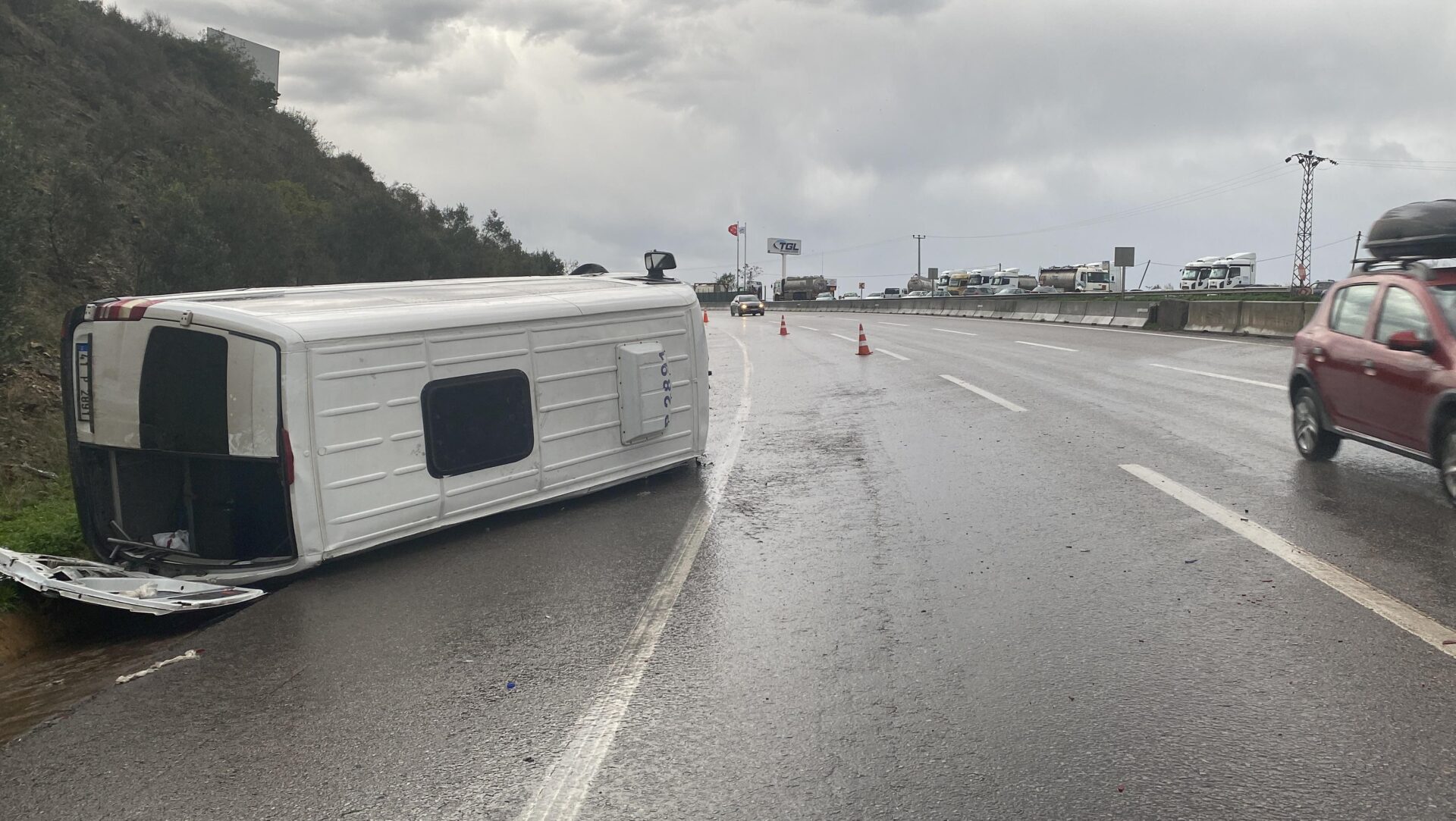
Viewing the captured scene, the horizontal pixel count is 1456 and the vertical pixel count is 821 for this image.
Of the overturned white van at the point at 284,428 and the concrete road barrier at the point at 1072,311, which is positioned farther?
the concrete road barrier at the point at 1072,311

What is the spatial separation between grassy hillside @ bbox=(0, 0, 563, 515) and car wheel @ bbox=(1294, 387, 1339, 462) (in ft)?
37.7

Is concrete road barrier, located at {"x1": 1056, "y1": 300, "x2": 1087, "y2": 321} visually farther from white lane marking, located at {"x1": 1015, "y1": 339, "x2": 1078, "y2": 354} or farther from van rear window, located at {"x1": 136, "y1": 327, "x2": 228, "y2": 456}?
van rear window, located at {"x1": 136, "y1": 327, "x2": 228, "y2": 456}

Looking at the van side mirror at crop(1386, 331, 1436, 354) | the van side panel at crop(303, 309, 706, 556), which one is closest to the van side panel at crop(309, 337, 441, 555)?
the van side panel at crop(303, 309, 706, 556)

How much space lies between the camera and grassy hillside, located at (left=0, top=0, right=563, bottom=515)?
50.3 feet

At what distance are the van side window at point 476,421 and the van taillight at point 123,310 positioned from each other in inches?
75.8

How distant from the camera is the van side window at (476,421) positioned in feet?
25.6

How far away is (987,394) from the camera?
50.2ft

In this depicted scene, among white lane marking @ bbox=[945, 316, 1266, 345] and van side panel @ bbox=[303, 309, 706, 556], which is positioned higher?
van side panel @ bbox=[303, 309, 706, 556]

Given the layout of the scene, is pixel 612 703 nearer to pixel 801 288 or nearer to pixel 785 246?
pixel 801 288

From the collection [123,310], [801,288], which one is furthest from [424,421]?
[801,288]

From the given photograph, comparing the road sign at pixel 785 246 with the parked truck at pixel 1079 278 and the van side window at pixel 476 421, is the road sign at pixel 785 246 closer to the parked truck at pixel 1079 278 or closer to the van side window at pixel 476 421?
the parked truck at pixel 1079 278

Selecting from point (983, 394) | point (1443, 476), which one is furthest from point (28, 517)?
point (983, 394)

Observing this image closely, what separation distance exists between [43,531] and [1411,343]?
10.1 m

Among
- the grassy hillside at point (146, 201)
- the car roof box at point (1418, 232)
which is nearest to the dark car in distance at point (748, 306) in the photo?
the grassy hillside at point (146, 201)
